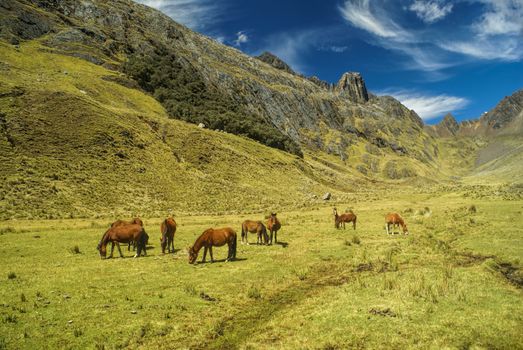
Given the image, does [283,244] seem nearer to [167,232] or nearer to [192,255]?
[167,232]

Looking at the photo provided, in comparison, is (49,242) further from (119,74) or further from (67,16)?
(67,16)

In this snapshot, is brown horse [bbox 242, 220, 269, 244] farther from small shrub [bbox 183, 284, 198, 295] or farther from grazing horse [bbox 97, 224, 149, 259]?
small shrub [bbox 183, 284, 198, 295]

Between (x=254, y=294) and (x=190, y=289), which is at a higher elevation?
(x=190, y=289)

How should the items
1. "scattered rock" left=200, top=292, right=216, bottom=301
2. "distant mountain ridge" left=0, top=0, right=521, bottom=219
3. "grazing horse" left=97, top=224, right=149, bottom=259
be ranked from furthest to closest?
1. "distant mountain ridge" left=0, top=0, right=521, bottom=219
2. "grazing horse" left=97, top=224, right=149, bottom=259
3. "scattered rock" left=200, top=292, right=216, bottom=301

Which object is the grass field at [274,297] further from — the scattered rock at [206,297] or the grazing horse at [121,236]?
the grazing horse at [121,236]

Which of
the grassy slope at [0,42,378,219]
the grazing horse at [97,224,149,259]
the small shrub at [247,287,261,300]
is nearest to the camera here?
the small shrub at [247,287,261,300]

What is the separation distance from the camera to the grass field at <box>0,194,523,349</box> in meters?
12.8

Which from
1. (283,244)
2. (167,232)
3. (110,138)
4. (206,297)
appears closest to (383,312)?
(206,297)

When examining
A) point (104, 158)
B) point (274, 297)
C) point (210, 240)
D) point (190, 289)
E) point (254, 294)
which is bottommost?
point (274, 297)

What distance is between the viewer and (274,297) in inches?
706

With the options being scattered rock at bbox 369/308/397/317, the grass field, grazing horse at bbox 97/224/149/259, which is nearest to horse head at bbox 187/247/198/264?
the grass field

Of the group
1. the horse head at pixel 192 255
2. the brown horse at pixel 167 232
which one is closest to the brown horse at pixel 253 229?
the brown horse at pixel 167 232

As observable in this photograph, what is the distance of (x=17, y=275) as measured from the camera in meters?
20.4

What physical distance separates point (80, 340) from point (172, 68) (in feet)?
601
